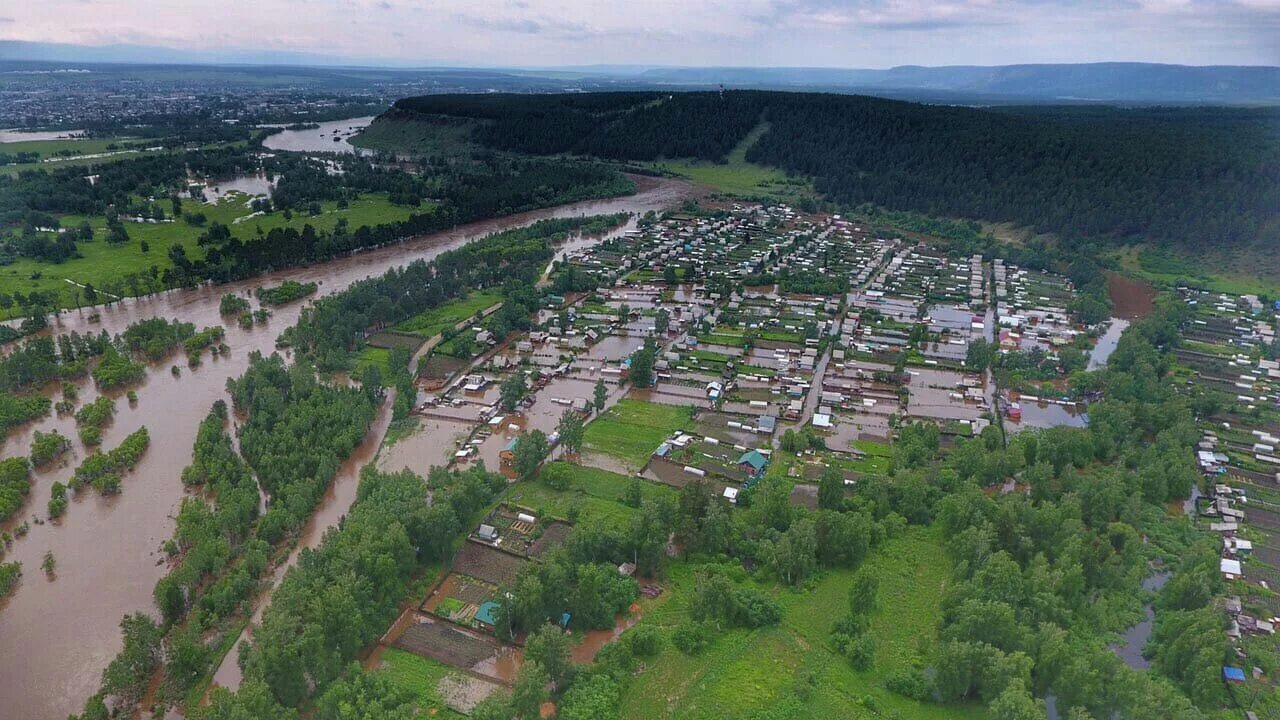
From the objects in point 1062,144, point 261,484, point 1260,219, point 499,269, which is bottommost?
point 261,484

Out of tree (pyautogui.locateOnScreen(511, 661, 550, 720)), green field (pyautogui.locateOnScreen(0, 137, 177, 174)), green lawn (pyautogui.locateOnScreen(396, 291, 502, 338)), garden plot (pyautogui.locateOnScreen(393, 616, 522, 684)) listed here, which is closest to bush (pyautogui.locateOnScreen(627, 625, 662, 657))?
tree (pyautogui.locateOnScreen(511, 661, 550, 720))

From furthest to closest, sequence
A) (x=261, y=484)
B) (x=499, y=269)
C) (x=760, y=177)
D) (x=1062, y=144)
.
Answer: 1. (x=760, y=177)
2. (x=1062, y=144)
3. (x=499, y=269)
4. (x=261, y=484)

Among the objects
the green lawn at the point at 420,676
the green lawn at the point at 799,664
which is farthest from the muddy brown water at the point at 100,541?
the green lawn at the point at 799,664

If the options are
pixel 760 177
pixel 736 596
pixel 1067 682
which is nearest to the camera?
pixel 1067 682

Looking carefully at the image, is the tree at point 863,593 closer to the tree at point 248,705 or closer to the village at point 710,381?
the village at point 710,381

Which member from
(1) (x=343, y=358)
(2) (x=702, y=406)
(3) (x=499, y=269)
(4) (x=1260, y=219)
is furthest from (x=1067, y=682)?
(4) (x=1260, y=219)

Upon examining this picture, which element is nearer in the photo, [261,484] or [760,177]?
[261,484]

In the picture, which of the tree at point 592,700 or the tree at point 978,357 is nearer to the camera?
the tree at point 592,700

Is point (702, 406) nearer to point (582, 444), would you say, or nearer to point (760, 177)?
point (582, 444)
